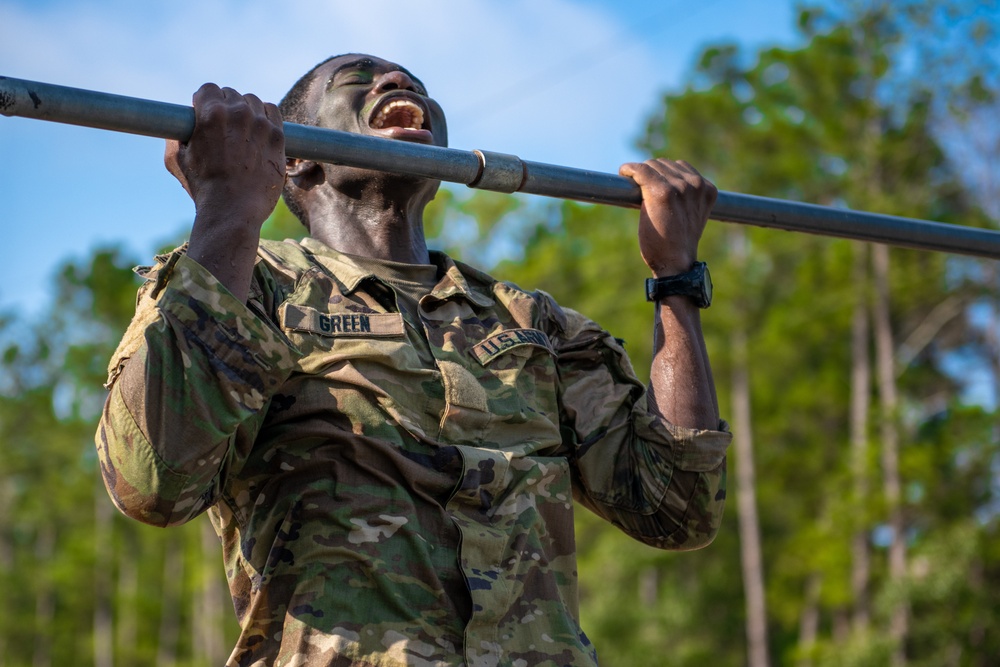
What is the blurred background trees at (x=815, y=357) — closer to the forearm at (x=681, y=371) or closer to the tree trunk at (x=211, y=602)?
the tree trunk at (x=211, y=602)

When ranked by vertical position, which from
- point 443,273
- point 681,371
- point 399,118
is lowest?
point 681,371

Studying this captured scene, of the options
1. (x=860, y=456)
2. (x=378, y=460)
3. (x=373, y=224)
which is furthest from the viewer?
(x=860, y=456)

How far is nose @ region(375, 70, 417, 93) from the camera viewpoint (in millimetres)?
3502

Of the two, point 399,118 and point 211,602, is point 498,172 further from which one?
point 211,602

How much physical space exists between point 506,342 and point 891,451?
20842 millimetres

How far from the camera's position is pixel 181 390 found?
2.38 meters

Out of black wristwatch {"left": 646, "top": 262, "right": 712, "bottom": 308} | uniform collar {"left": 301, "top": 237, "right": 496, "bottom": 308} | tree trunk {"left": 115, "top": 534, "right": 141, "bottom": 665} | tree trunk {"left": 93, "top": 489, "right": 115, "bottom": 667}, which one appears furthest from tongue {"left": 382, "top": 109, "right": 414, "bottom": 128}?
tree trunk {"left": 115, "top": 534, "right": 141, "bottom": 665}

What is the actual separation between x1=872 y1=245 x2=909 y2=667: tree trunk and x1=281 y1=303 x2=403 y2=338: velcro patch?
19403 millimetres

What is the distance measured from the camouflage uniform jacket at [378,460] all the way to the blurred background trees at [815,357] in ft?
61.3

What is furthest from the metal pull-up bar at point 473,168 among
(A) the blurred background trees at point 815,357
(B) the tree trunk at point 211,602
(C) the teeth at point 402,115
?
(B) the tree trunk at point 211,602

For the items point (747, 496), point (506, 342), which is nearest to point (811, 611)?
point (747, 496)

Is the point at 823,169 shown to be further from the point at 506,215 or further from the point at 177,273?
the point at 177,273

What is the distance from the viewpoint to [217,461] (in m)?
2.46

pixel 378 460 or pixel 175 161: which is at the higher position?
pixel 175 161
